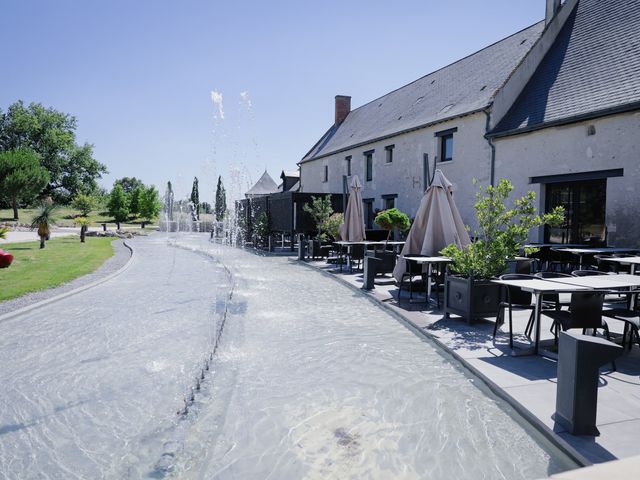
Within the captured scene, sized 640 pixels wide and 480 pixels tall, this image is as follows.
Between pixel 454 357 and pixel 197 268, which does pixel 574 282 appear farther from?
pixel 197 268

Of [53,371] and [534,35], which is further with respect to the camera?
[534,35]

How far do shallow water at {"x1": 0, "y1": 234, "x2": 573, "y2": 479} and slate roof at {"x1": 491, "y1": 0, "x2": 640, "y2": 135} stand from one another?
10.5 meters

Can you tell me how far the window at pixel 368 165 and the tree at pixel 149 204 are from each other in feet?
137

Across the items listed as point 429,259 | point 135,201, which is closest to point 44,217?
point 429,259

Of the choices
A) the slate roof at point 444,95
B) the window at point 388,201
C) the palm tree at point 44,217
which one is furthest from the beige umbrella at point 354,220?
the palm tree at point 44,217

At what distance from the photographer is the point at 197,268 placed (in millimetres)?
16234

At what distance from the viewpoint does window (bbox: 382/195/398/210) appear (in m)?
24.1

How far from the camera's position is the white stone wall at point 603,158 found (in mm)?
12250

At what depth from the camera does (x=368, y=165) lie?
2695 cm

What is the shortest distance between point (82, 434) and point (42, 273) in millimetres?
11097

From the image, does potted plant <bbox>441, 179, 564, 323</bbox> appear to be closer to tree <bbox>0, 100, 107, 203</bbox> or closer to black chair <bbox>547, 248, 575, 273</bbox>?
black chair <bbox>547, 248, 575, 273</bbox>

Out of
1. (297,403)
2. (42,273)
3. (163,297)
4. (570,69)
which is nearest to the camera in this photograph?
(297,403)

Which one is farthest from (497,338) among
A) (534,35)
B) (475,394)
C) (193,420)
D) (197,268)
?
(534,35)

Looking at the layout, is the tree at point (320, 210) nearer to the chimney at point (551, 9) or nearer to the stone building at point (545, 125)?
the stone building at point (545, 125)
